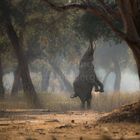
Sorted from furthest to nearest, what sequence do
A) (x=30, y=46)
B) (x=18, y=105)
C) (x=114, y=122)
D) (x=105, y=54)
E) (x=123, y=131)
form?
1. (x=105, y=54)
2. (x=30, y=46)
3. (x=18, y=105)
4. (x=114, y=122)
5. (x=123, y=131)

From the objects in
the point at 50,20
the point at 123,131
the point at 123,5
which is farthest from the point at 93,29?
the point at 123,131

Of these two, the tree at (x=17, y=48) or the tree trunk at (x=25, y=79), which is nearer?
the tree trunk at (x=25, y=79)

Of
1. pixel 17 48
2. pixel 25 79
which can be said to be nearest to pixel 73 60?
pixel 17 48

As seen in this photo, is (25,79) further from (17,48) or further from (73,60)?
(73,60)

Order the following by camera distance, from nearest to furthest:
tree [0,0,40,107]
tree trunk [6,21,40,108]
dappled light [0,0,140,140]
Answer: dappled light [0,0,140,140] < tree trunk [6,21,40,108] < tree [0,0,40,107]

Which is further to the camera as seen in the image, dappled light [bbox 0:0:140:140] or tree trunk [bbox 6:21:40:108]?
tree trunk [bbox 6:21:40:108]

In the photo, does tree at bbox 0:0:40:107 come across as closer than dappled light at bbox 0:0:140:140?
No

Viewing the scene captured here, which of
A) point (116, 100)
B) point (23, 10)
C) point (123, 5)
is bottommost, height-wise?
point (116, 100)

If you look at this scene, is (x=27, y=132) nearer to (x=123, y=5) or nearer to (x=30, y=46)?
(x=123, y=5)

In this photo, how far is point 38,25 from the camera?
28.6 metres

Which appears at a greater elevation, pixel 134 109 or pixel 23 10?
pixel 23 10

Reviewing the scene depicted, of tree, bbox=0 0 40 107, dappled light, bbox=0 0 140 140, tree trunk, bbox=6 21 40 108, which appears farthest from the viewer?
tree, bbox=0 0 40 107

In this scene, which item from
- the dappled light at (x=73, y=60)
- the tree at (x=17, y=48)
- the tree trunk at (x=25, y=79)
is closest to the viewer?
the dappled light at (x=73, y=60)

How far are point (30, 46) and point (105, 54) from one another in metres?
22.8
